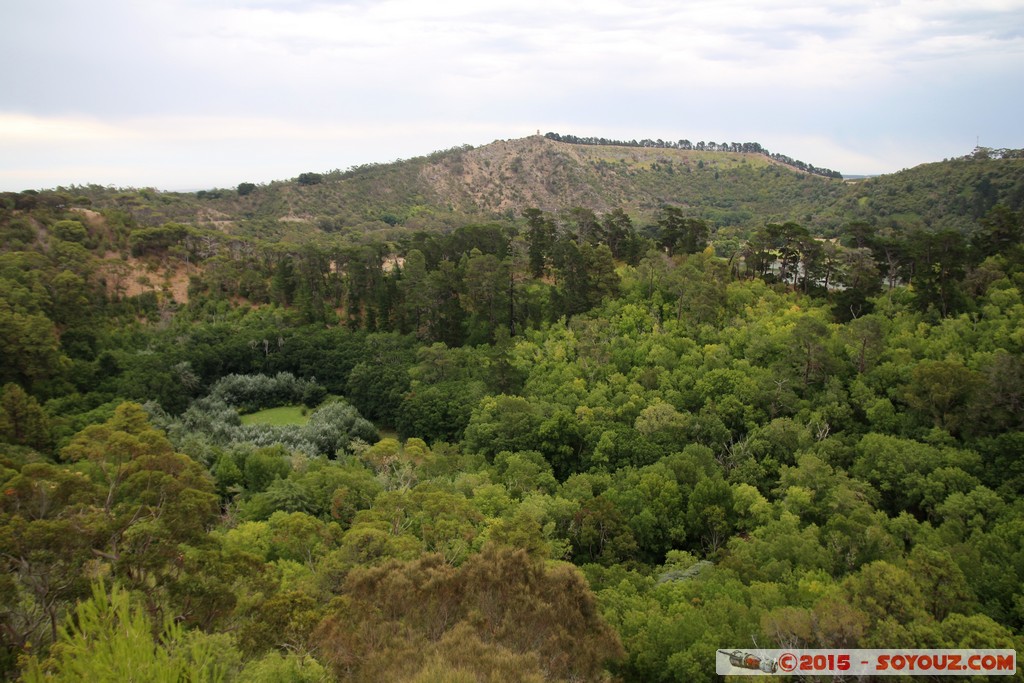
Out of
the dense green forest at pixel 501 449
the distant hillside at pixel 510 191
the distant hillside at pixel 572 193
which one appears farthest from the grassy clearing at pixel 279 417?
the distant hillside at pixel 510 191

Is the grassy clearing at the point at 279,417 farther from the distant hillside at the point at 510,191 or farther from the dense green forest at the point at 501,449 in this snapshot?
the distant hillside at the point at 510,191

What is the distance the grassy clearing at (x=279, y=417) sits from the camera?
33094 millimetres

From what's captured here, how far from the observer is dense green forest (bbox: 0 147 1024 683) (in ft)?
37.2

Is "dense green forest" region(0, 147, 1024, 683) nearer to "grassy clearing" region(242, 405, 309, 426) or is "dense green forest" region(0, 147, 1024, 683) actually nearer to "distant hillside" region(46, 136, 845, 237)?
"grassy clearing" region(242, 405, 309, 426)

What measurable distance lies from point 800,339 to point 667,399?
5.98 metres

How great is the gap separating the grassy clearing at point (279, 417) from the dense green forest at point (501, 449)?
0.72 feet

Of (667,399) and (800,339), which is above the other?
(800,339)

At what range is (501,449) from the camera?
2600 centimetres

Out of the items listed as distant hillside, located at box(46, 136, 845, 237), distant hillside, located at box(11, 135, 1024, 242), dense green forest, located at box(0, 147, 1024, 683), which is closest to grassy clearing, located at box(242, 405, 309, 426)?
dense green forest, located at box(0, 147, 1024, 683)

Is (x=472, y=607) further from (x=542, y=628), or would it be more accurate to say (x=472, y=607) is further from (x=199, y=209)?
(x=199, y=209)

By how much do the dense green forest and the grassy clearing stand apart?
0.22m

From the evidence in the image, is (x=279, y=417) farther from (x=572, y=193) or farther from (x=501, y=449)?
(x=572, y=193)

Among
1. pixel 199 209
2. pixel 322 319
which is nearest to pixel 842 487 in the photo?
pixel 322 319

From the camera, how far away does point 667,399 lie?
27.0 m
